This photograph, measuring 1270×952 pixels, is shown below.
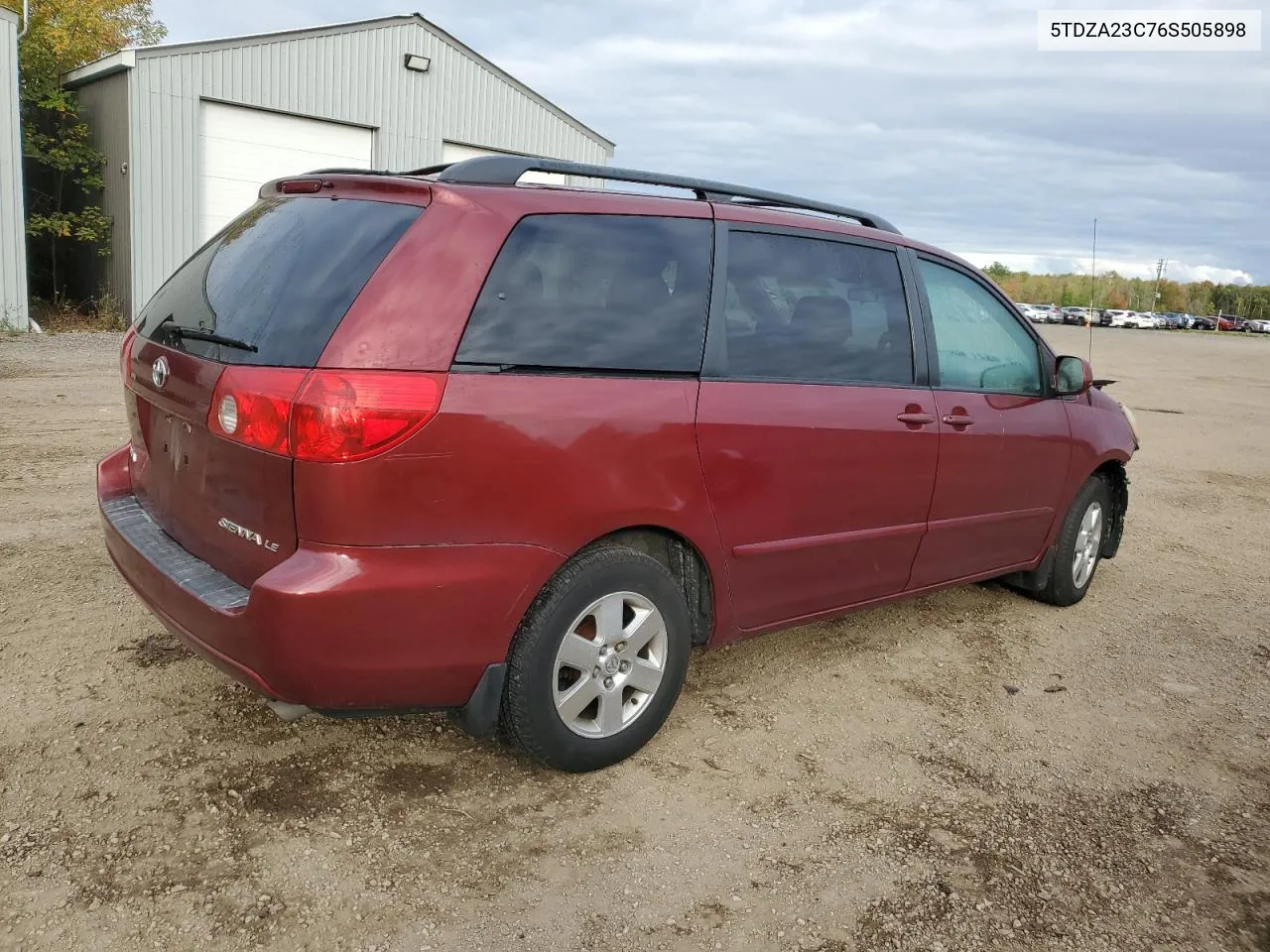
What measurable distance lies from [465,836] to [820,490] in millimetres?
1681

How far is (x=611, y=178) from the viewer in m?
3.31

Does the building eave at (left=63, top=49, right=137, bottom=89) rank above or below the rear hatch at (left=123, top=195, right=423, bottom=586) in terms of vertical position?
above

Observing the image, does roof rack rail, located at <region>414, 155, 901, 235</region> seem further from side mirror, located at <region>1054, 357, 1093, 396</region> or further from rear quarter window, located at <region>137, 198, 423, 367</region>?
side mirror, located at <region>1054, 357, 1093, 396</region>

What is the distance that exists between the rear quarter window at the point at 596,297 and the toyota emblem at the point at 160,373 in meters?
0.98

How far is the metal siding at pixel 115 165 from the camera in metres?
15.5

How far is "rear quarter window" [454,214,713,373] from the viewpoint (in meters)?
2.87

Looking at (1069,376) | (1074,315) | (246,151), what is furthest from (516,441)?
(1074,315)

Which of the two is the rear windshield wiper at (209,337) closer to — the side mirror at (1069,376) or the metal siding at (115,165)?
the side mirror at (1069,376)

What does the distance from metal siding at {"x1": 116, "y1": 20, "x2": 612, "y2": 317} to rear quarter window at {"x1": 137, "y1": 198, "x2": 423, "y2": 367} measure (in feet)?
45.5

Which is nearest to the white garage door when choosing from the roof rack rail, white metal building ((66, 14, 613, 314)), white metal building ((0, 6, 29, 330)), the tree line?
white metal building ((66, 14, 613, 314))

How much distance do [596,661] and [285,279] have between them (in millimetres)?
1422

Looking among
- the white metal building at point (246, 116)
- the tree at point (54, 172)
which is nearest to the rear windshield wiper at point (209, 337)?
the white metal building at point (246, 116)

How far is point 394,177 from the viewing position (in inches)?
119

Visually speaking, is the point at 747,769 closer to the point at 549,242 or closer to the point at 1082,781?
the point at 1082,781
